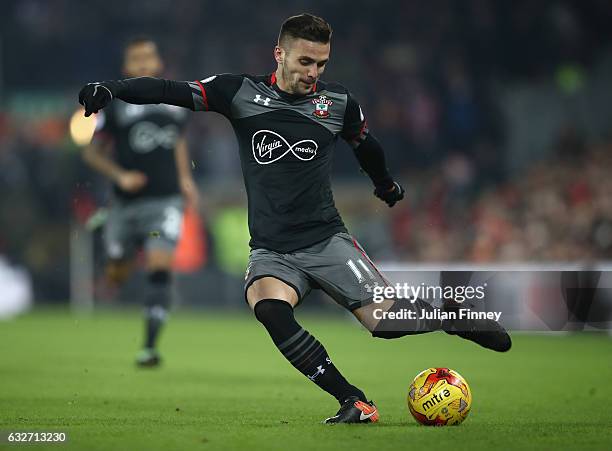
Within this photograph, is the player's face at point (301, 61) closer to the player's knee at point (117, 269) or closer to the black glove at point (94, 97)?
the black glove at point (94, 97)

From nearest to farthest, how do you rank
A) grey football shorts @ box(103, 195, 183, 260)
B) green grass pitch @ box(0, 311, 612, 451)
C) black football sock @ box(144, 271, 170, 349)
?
green grass pitch @ box(0, 311, 612, 451), black football sock @ box(144, 271, 170, 349), grey football shorts @ box(103, 195, 183, 260)

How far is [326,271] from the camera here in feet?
21.2

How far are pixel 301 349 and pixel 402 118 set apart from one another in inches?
525

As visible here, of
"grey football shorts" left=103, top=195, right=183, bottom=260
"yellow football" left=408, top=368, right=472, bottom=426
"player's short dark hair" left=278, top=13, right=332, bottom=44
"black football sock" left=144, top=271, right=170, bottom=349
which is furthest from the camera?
"grey football shorts" left=103, top=195, right=183, bottom=260

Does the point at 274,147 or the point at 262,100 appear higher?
the point at 262,100

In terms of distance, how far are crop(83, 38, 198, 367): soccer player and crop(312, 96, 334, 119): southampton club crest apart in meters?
3.82

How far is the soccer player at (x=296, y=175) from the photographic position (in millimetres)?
6301

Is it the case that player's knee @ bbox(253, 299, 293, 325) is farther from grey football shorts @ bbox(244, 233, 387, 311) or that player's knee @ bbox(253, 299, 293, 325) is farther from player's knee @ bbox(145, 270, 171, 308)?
player's knee @ bbox(145, 270, 171, 308)

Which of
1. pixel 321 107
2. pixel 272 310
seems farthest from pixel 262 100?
pixel 272 310

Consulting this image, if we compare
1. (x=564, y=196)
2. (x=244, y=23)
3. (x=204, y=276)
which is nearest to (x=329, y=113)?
(x=564, y=196)

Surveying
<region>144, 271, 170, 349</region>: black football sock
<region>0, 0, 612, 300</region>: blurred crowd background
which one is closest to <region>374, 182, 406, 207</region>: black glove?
<region>144, 271, 170, 349</region>: black football sock

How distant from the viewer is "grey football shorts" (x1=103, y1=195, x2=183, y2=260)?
34.1ft

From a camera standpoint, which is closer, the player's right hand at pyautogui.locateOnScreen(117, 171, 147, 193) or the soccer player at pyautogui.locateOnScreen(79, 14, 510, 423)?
the soccer player at pyautogui.locateOnScreen(79, 14, 510, 423)

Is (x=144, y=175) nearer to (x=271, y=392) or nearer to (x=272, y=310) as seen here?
(x=271, y=392)
